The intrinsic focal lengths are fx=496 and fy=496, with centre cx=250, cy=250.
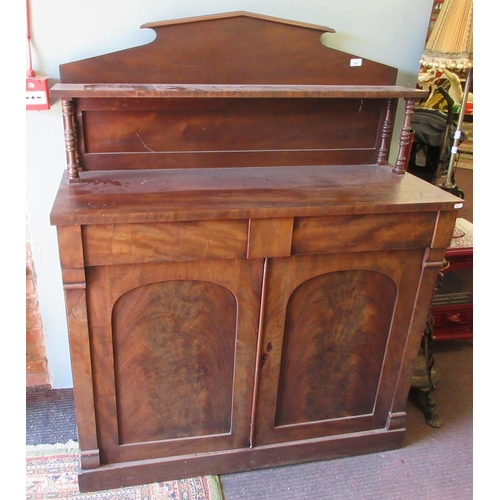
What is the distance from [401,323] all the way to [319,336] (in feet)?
0.94

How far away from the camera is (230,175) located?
1.57 meters

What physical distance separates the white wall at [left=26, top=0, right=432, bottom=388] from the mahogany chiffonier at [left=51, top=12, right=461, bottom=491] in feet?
0.27

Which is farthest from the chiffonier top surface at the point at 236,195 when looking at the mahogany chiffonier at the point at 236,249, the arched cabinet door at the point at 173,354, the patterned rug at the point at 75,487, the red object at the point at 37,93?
the patterned rug at the point at 75,487

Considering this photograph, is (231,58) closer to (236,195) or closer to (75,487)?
(236,195)

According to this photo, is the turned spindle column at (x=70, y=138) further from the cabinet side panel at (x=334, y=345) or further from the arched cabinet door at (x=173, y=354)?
the cabinet side panel at (x=334, y=345)

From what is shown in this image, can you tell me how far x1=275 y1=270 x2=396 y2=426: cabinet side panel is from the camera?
5.05 ft

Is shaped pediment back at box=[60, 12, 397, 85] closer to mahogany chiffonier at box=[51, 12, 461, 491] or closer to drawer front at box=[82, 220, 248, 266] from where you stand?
mahogany chiffonier at box=[51, 12, 461, 491]

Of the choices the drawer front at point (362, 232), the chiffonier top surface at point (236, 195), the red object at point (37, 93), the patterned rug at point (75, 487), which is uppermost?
the red object at point (37, 93)

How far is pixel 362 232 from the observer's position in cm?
144

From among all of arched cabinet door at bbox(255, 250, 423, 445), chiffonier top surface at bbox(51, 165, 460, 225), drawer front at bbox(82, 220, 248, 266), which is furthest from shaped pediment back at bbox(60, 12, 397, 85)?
arched cabinet door at bbox(255, 250, 423, 445)

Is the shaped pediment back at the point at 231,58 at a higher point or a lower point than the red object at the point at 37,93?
higher

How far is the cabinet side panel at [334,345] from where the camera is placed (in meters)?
1.54

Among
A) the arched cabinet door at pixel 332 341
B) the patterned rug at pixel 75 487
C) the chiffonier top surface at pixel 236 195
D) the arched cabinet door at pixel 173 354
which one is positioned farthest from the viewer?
the patterned rug at pixel 75 487
